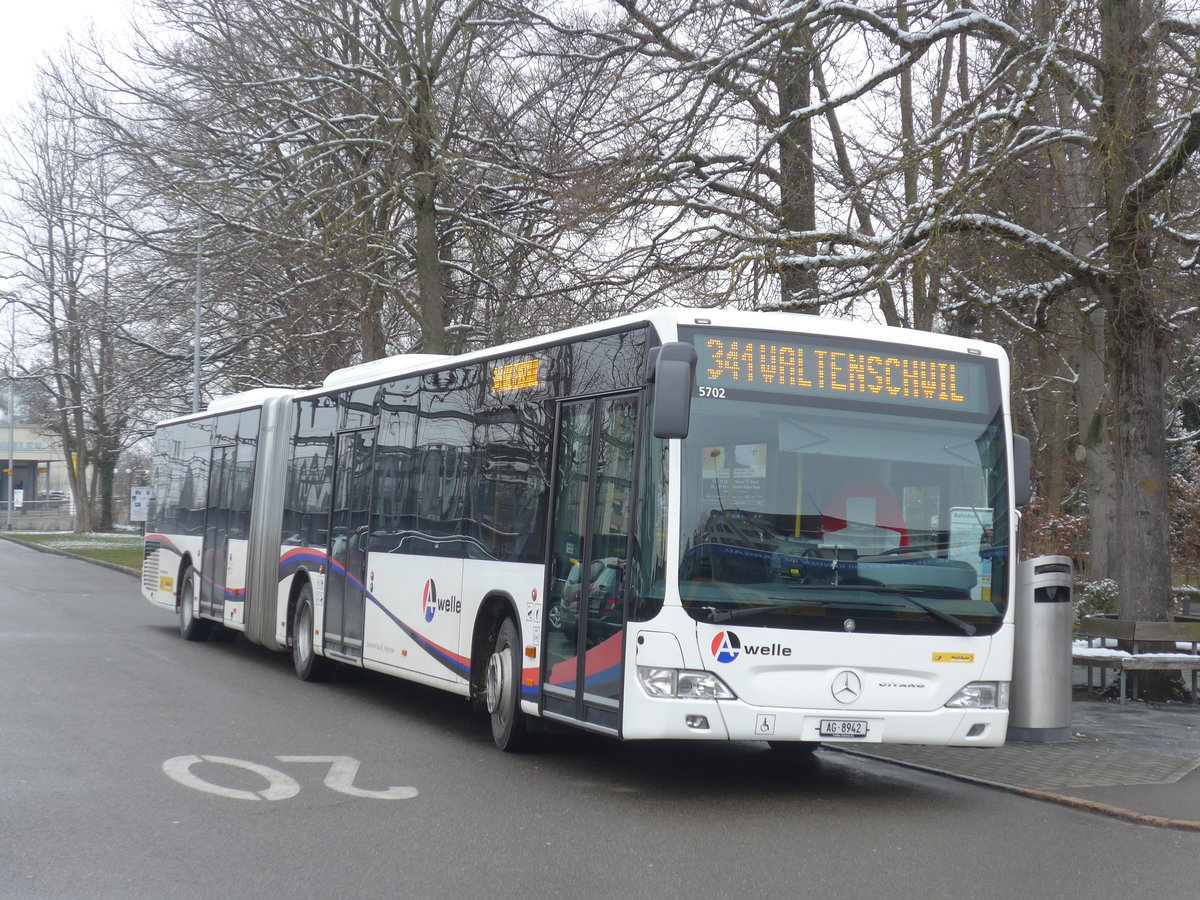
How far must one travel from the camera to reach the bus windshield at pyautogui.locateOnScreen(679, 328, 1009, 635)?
28.5ft

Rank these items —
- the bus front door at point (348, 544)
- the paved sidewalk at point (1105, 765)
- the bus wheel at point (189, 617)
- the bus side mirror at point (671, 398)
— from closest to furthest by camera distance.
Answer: the bus side mirror at point (671, 398) < the paved sidewalk at point (1105, 765) < the bus front door at point (348, 544) < the bus wheel at point (189, 617)

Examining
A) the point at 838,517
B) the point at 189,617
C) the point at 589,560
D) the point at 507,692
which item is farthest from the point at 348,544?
the point at 838,517

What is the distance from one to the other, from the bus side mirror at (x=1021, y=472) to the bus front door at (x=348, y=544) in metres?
6.48

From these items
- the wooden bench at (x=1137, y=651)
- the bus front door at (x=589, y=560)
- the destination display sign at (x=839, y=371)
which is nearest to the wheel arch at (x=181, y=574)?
the bus front door at (x=589, y=560)

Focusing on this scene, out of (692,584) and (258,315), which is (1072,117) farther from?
(258,315)

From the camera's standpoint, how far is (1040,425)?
3522 cm

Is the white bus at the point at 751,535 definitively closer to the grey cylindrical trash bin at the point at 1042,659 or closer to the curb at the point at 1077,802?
the curb at the point at 1077,802

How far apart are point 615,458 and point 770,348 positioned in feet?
3.94

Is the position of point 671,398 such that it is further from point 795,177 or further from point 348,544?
point 795,177

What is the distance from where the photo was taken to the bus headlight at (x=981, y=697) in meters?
9.05

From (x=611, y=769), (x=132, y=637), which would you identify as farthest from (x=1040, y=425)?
(x=611, y=769)

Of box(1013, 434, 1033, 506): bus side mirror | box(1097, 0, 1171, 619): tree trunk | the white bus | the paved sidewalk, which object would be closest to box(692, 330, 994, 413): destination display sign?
the white bus

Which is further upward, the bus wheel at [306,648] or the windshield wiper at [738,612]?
the windshield wiper at [738,612]

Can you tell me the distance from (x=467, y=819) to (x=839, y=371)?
3.60 meters
